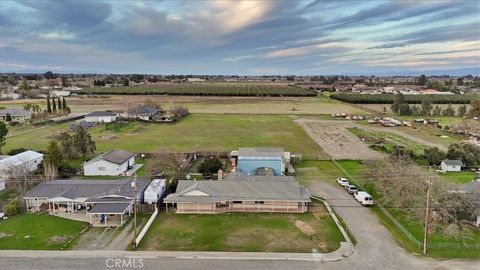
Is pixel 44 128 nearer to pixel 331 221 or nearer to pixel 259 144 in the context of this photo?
pixel 259 144

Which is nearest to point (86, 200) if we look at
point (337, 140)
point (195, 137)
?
point (195, 137)

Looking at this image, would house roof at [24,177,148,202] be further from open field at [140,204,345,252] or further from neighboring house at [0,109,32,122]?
neighboring house at [0,109,32,122]

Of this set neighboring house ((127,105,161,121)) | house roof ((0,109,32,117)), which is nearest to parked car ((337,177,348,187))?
neighboring house ((127,105,161,121))

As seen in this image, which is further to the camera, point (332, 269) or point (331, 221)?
point (331, 221)

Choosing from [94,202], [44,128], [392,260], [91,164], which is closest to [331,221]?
[392,260]

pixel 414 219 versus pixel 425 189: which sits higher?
pixel 425 189

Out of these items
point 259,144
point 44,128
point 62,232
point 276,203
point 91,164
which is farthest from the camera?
point 44,128
